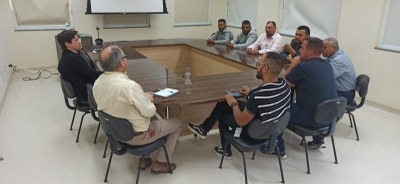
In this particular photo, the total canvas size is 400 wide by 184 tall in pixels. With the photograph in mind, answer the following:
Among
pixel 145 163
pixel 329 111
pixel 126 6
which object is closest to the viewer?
pixel 329 111

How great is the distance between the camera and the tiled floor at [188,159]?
2.38 metres

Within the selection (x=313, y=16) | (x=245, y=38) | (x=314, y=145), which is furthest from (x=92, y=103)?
(x=313, y=16)

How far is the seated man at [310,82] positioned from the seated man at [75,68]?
6.08ft

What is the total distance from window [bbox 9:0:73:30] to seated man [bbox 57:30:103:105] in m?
3.66

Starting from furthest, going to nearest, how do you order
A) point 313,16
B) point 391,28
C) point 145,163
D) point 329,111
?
1. point 313,16
2. point 391,28
3. point 145,163
4. point 329,111

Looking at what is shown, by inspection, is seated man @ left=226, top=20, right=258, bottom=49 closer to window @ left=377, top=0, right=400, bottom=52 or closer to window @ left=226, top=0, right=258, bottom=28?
window @ left=226, top=0, right=258, bottom=28

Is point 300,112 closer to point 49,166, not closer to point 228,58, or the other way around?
point 228,58

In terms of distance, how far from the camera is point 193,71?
5.09m

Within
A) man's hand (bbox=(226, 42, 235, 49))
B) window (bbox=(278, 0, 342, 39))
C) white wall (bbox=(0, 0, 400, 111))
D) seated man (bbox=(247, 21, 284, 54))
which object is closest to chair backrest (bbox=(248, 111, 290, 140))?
seated man (bbox=(247, 21, 284, 54))

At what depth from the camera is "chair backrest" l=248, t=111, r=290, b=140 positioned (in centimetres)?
203

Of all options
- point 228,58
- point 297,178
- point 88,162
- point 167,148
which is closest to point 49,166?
point 88,162

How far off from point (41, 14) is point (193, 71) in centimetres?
345

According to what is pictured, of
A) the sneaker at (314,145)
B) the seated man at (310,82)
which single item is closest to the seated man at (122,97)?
the seated man at (310,82)

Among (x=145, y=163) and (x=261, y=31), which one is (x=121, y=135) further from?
(x=261, y=31)
